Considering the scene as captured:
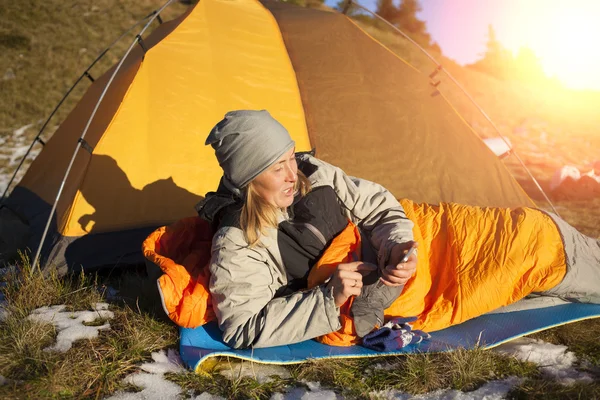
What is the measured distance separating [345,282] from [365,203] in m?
0.67

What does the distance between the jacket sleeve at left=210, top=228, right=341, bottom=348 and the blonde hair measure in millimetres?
72

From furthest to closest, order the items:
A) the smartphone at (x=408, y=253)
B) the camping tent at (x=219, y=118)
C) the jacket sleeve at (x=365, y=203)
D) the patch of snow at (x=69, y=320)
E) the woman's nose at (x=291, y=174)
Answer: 1. the camping tent at (x=219, y=118)
2. the jacket sleeve at (x=365, y=203)
3. the patch of snow at (x=69, y=320)
4. the woman's nose at (x=291, y=174)
5. the smartphone at (x=408, y=253)

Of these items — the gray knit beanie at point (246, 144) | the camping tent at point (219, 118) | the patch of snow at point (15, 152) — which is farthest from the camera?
the patch of snow at point (15, 152)

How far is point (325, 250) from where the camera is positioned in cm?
267

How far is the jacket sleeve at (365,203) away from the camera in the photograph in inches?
110

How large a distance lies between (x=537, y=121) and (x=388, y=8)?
9.69 metres

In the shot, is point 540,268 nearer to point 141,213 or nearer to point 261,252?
point 261,252

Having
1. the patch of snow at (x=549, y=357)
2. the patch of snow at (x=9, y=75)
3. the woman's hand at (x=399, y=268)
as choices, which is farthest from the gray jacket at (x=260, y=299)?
the patch of snow at (x=9, y=75)

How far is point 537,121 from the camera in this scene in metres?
9.52

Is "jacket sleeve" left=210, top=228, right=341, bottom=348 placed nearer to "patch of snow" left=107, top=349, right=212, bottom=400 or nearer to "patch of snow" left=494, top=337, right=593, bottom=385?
"patch of snow" left=107, top=349, right=212, bottom=400

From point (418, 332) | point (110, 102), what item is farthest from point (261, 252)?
point (110, 102)

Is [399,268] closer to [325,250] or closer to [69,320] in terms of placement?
[325,250]

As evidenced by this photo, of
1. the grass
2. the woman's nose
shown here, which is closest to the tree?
the grass

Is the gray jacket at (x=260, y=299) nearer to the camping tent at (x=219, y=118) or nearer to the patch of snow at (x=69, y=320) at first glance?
the patch of snow at (x=69, y=320)
